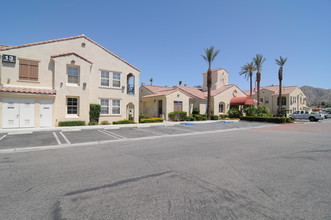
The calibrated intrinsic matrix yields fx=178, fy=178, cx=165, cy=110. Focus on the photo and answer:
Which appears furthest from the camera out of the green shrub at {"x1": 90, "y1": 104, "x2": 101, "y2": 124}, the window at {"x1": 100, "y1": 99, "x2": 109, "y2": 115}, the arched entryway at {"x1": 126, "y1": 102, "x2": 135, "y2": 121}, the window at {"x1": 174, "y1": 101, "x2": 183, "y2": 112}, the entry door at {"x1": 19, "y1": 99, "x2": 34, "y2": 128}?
the window at {"x1": 174, "y1": 101, "x2": 183, "y2": 112}

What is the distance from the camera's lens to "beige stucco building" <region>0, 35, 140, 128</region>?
619 inches

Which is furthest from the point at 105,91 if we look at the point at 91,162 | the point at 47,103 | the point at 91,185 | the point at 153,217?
the point at 153,217

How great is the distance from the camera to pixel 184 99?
28.8 metres

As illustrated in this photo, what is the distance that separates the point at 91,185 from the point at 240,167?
4567 mm

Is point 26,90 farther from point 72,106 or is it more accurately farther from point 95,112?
point 95,112

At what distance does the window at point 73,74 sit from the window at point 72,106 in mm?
1851

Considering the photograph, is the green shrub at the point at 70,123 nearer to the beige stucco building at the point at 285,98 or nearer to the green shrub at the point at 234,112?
the green shrub at the point at 234,112

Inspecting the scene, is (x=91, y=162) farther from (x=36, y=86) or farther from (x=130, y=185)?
(x=36, y=86)

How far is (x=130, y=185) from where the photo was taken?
14.6 ft

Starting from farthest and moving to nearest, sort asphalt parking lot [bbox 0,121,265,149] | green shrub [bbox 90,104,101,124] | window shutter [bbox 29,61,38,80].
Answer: green shrub [bbox 90,104,101,124]
window shutter [bbox 29,61,38,80]
asphalt parking lot [bbox 0,121,265,149]

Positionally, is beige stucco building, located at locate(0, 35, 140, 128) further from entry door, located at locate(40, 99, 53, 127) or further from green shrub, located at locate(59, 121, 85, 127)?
green shrub, located at locate(59, 121, 85, 127)

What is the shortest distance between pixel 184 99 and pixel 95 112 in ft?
47.3

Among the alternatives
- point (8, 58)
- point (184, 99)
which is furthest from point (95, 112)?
point (184, 99)

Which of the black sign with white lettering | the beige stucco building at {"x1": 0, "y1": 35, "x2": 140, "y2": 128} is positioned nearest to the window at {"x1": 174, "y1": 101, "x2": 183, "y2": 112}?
the beige stucco building at {"x1": 0, "y1": 35, "x2": 140, "y2": 128}
